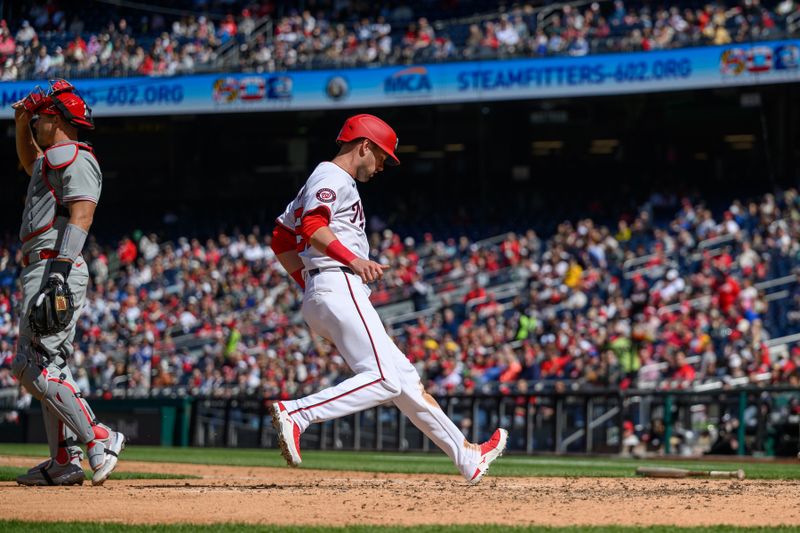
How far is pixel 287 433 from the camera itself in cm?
604

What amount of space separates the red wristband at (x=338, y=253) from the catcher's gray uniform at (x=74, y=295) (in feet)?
5.08

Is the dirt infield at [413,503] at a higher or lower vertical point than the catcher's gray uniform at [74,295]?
lower

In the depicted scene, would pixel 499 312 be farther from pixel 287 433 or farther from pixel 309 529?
pixel 309 529

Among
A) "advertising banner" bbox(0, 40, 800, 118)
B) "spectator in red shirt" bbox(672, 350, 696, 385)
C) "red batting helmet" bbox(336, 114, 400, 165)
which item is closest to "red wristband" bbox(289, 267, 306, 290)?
"red batting helmet" bbox(336, 114, 400, 165)

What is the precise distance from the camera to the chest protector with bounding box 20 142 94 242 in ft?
22.3

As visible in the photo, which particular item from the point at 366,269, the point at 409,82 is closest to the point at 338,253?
the point at 366,269

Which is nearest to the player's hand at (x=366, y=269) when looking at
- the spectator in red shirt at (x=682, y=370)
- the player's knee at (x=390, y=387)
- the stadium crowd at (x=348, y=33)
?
the player's knee at (x=390, y=387)

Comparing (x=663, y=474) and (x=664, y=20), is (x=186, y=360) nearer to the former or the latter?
(x=664, y=20)

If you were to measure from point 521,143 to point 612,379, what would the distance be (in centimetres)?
1368

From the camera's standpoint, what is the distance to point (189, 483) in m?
7.64

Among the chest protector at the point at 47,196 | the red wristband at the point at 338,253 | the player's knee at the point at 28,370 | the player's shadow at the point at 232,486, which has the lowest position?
the player's shadow at the point at 232,486

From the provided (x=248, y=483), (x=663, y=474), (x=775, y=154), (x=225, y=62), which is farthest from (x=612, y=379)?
(x=225, y=62)

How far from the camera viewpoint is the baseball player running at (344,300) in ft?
20.1

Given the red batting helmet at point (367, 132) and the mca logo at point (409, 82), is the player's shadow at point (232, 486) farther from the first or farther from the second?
the mca logo at point (409, 82)
